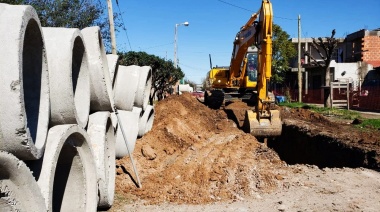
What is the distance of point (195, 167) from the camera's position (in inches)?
285

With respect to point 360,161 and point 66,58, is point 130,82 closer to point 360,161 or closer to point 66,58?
point 66,58

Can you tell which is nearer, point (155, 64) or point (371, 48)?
point (155, 64)

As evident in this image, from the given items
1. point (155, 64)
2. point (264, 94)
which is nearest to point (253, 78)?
point (264, 94)

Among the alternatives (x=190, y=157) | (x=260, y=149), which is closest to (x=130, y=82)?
(x=190, y=157)

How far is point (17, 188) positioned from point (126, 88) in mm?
5615

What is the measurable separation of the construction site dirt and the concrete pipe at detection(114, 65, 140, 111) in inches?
46.6

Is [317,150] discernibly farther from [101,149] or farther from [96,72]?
[96,72]

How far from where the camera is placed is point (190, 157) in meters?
8.14

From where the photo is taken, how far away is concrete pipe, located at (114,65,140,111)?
780 centimetres

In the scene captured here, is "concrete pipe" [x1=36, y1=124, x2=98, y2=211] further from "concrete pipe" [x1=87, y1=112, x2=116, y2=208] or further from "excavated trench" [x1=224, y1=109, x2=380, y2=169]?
"excavated trench" [x1=224, y1=109, x2=380, y2=169]

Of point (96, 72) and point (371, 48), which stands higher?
point (371, 48)

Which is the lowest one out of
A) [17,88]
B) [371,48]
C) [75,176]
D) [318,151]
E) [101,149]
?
[318,151]

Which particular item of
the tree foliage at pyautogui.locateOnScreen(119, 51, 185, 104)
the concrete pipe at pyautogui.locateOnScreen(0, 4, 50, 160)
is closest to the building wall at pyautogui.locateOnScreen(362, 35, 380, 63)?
the tree foliage at pyautogui.locateOnScreen(119, 51, 185, 104)

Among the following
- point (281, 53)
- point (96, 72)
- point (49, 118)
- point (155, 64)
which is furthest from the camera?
point (281, 53)
